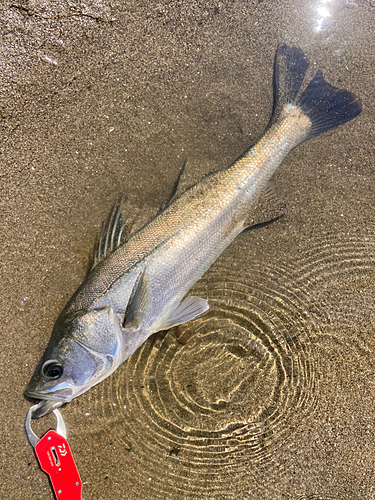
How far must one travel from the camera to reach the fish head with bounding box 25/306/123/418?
2.23 m

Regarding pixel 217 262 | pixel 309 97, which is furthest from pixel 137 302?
pixel 309 97

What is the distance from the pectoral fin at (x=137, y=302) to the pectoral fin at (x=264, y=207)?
1.08 metres

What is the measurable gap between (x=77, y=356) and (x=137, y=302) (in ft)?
1.80

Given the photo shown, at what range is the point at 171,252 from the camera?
2584 mm

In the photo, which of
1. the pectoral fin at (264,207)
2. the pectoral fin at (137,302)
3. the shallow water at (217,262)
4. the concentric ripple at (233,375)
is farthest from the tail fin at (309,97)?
the pectoral fin at (137,302)

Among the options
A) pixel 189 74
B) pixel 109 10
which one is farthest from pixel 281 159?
pixel 109 10

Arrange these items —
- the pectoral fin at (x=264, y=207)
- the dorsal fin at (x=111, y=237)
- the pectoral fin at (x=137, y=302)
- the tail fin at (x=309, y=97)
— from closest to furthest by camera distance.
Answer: the pectoral fin at (x=137, y=302), the dorsal fin at (x=111, y=237), the pectoral fin at (x=264, y=207), the tail fin at (x=309, y=97)

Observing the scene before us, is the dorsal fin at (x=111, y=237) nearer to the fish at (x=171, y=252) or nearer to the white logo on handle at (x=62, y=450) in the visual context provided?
the fish at (x=171, y=252)

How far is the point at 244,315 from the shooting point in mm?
3031

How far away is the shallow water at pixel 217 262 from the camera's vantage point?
2.76 metres

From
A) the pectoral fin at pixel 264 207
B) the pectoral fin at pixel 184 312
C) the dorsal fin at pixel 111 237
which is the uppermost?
the pectoral fin at pixel 264 207

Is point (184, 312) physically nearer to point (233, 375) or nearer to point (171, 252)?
point (171, 252)

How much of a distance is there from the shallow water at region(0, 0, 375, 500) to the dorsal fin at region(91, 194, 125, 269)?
5.1 inches

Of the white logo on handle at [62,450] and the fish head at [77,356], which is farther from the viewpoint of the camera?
the white logo on handle at [62,450]
